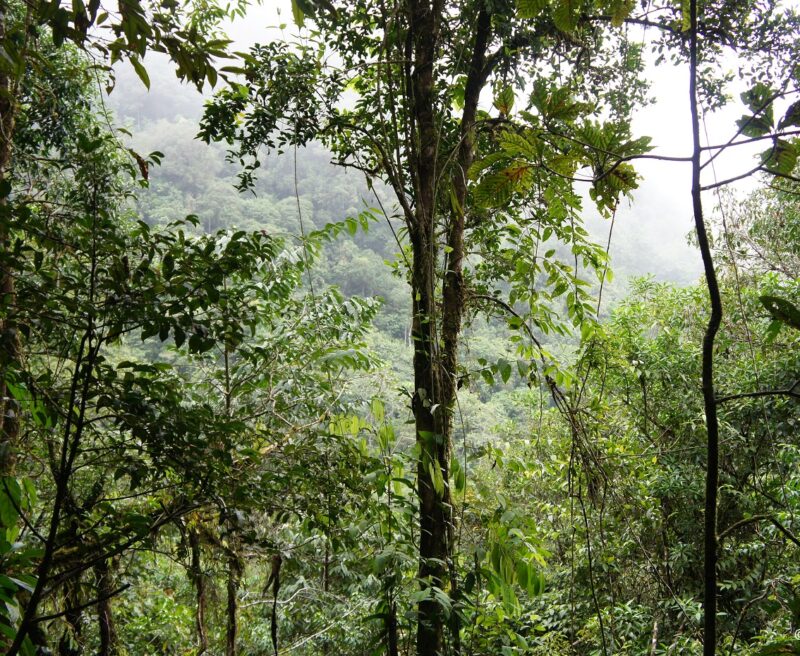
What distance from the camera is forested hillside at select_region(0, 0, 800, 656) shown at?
841 mm

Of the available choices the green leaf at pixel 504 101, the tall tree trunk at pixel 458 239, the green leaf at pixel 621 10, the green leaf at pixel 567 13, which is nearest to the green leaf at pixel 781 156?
the green leaf at pixel 567 13

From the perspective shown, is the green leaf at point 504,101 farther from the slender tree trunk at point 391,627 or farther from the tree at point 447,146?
the slender tree trunk at point 391,627

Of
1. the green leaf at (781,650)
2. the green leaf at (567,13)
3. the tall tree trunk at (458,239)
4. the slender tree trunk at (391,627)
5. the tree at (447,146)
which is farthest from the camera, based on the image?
the tall tree trunk at (458,239)

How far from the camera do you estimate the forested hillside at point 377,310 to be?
2.76 ft

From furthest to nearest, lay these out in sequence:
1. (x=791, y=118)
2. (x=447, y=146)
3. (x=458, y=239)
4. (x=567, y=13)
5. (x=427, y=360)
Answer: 1. (x=447, y=146)
2. (x=458, y=239)
3. (x=427, y=360)
4. (x=567, y=13)
5. (x=791, y=118)

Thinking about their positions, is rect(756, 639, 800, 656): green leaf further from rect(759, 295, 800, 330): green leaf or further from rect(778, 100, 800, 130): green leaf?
rect(778, 100, 800, 130): green leaf

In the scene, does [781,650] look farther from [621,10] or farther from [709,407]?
[621,10]

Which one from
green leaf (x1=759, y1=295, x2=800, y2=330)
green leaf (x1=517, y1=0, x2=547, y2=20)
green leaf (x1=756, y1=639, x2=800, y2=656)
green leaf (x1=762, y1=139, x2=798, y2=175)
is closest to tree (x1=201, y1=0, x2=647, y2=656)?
green leaf (x1=517, y1=0, x2=547, y2=20)

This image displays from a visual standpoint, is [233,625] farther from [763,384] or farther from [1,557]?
[763,384]

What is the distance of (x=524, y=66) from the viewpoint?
2031mm

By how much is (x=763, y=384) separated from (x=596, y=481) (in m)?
3.27

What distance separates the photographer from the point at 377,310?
9.37 feet

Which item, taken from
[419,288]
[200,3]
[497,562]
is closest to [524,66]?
[419,288]

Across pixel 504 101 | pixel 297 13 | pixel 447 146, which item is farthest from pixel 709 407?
pixel 447 146
